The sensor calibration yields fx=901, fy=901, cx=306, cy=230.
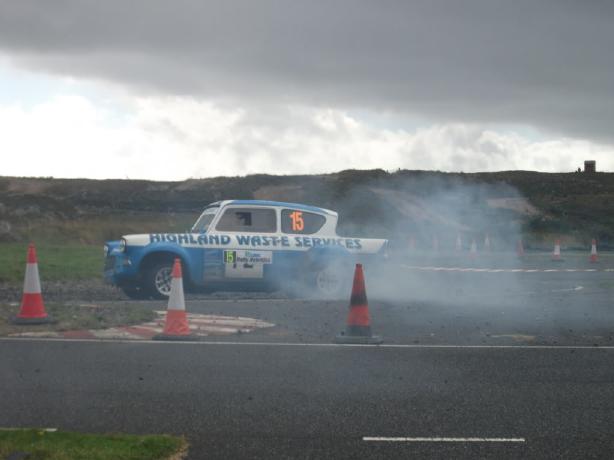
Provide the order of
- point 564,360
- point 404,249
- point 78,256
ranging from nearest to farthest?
point 564,360 < point 78,256 < point 404,249

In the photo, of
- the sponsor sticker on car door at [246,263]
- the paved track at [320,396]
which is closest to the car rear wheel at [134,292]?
the sponsor sticker on car door at [246,263]

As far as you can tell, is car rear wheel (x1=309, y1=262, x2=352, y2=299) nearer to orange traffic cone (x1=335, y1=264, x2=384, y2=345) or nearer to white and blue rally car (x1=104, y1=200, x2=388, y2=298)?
white and blue rally car (x1=104, y1=200, x2=388, y2=298)

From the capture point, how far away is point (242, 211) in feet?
52.0

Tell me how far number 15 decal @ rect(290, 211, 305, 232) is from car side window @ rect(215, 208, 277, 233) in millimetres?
347

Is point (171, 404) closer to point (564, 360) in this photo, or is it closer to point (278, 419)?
point (278, 419)

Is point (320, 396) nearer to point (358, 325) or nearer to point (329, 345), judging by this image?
point (329, 345)

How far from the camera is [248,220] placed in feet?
52.0

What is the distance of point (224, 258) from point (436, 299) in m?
3.95

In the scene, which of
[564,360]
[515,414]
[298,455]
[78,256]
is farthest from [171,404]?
[78,256]

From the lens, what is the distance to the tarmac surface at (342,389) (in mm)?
5867

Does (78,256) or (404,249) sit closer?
(78,256)

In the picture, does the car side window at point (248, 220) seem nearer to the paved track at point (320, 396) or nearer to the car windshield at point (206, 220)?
the car windshield at point (206, 220)

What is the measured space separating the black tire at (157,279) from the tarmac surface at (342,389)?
316cm

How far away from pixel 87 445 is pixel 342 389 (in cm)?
264
